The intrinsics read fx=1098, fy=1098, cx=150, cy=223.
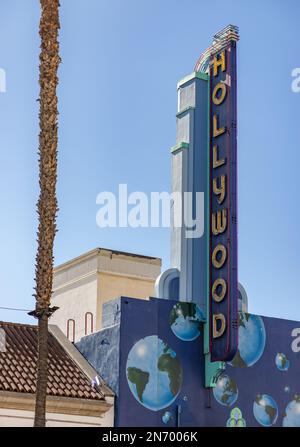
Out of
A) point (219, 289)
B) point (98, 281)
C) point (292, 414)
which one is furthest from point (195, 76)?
point (292, 414)

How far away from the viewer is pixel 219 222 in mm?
29641

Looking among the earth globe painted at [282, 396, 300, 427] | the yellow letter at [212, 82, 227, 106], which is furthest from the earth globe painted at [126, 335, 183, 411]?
the yellow letter at [212, 82, 227, 106]

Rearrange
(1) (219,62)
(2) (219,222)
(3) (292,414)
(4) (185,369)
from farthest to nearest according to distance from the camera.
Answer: (3) (292,414), (1) (219,62), (2) (219,222), (4) (185,369)

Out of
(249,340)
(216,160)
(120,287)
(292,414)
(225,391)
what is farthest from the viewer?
(120,287)

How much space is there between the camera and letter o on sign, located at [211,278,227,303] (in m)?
29.1

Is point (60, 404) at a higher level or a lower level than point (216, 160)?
lower

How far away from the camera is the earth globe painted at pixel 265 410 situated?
98.8 feet

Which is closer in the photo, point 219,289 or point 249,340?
point 219,289

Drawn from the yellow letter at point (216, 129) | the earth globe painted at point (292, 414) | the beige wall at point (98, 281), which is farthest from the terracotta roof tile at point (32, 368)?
the yellow letter at point (216, 129)

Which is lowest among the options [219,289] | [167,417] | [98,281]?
[167,417]

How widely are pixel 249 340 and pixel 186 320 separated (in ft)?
6.73

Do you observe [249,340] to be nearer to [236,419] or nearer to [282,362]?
[282,362]

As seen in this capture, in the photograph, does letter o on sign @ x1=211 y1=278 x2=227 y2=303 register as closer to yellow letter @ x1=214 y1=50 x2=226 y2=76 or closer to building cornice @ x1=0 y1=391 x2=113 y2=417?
building cornice @ x1=0 y1=391 x2=113 y2=417

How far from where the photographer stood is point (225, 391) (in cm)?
2975
